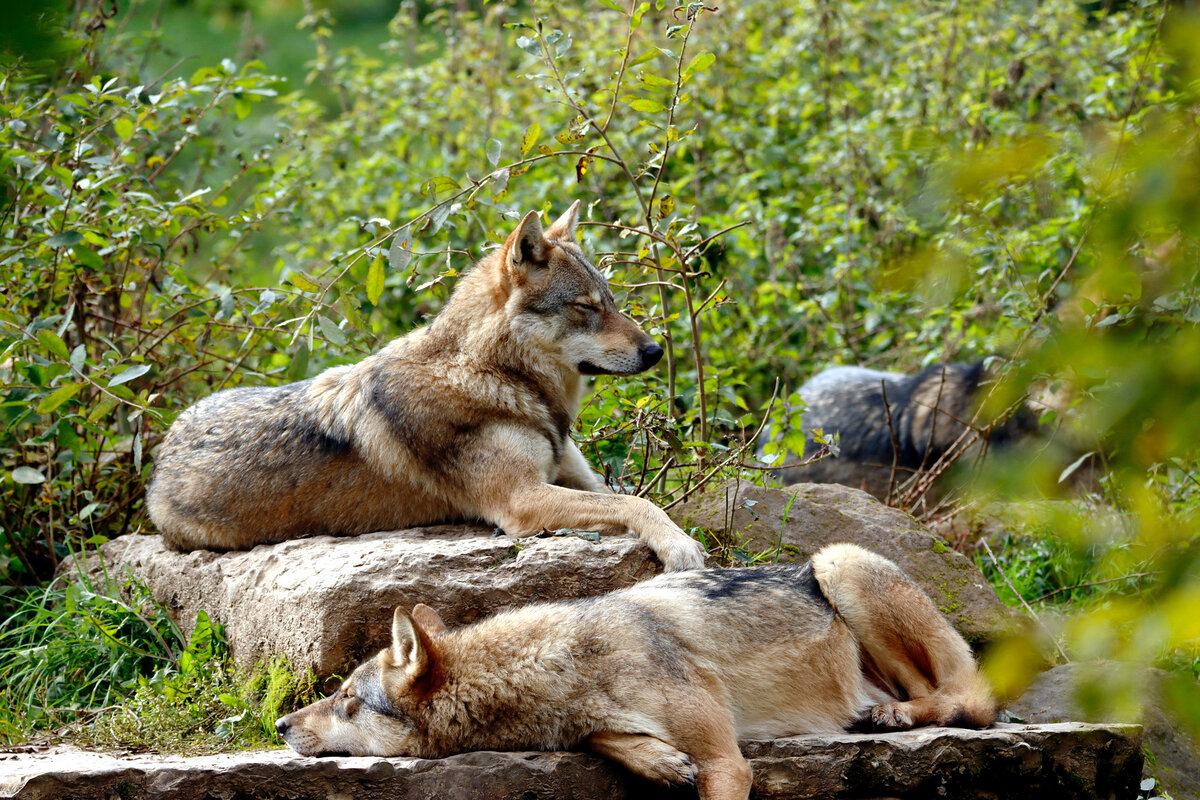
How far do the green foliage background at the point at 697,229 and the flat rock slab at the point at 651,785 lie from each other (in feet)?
3.06

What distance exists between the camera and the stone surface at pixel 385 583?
15.6 ft

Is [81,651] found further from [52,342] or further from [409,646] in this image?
[409,646]

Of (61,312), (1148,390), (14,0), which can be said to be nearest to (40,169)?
(61,312)

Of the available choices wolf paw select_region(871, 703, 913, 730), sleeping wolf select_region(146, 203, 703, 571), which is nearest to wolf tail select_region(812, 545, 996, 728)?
wolf paw select_region(871, 703, 913, 730)

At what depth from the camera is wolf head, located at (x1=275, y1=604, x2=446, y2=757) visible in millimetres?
4004

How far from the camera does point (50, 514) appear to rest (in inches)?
279

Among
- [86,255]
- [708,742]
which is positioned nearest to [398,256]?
[86,255]

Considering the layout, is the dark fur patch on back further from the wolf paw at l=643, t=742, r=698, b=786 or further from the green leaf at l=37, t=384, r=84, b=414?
the green leaf at l=37, t=384, r=84, b=414

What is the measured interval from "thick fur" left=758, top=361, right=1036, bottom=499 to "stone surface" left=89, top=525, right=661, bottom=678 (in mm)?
4387

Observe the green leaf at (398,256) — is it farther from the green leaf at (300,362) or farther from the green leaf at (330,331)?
the green leaf at (300,362)

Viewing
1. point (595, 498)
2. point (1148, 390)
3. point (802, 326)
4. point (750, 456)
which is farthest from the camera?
point (802, 326)

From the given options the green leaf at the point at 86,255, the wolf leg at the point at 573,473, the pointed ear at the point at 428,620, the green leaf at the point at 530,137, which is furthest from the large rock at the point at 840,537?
the green leaf at the point at 86,255

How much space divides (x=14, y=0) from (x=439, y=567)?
4.03m

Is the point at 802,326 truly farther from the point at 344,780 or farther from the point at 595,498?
the point at 344,780
